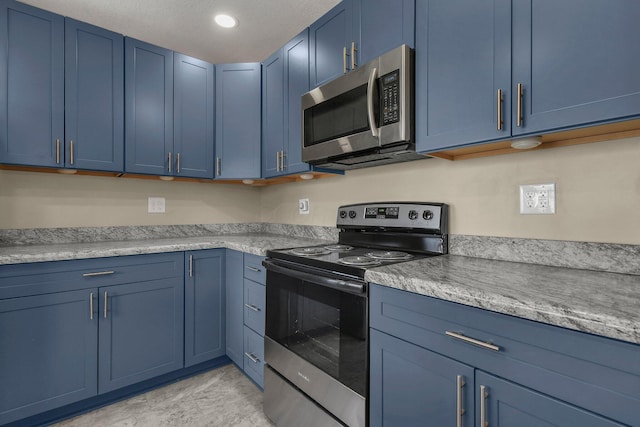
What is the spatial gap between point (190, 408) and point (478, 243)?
1866mm

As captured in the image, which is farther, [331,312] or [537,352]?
[331,312]

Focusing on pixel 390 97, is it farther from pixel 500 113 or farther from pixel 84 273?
pixel 84 273

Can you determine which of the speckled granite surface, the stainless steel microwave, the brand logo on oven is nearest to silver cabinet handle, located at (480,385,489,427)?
the speckled granite surface

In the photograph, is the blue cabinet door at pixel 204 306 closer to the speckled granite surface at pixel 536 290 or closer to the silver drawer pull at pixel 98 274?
the silver drawer pull at pixel 98 274

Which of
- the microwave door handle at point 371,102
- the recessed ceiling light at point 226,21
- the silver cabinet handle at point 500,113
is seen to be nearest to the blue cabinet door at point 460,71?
the silver cabinet handle at point 500,113

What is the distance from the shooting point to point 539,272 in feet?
3.68

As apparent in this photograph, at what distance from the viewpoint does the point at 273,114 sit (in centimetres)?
233

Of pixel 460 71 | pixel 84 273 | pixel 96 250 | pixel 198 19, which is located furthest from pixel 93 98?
pixel 460 71

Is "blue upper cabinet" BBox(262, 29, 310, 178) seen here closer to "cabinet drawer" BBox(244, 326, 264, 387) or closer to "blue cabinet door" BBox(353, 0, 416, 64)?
"blue cabinet door" BBox(353, 0, 416, 64)

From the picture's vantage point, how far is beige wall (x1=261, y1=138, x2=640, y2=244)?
3.62ft

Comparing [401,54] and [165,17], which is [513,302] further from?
[165,17]

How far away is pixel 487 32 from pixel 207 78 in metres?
2.08

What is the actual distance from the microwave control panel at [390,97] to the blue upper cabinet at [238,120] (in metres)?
1.30

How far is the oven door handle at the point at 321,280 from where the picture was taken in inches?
46.9
